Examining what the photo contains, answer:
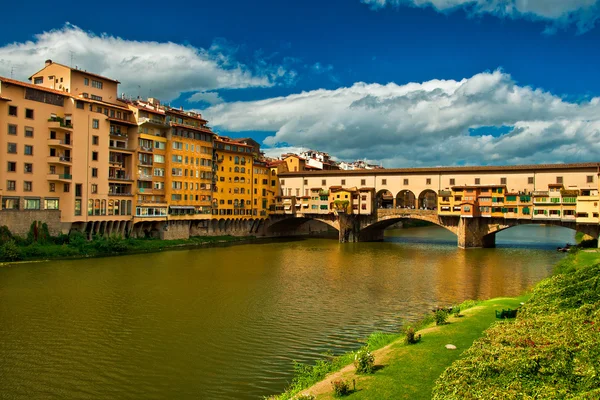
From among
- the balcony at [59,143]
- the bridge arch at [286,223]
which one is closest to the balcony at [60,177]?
the balcony at [59,143]

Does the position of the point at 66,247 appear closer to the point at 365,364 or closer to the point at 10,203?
the point at 10,203

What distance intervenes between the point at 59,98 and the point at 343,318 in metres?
42.0

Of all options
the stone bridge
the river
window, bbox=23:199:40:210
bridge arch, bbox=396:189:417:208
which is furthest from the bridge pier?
bridge arch, bbox=396:189:417:208

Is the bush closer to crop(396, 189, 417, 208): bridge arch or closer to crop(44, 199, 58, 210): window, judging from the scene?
crop(44, 199, 58, 210): window

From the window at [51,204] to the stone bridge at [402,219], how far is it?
120ft

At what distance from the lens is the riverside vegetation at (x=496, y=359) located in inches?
396

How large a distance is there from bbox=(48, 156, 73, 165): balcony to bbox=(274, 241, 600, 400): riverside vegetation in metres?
42.0

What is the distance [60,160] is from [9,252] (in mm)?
12109

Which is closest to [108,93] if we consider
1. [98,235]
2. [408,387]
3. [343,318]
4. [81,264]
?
[98,235]

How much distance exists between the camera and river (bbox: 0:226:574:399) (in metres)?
16.9

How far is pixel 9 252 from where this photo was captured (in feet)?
136

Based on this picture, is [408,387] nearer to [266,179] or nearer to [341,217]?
[341,217]

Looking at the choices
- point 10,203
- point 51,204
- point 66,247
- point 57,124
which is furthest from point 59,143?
point 66,247

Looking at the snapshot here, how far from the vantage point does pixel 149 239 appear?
5828cm
